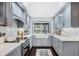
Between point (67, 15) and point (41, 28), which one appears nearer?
point (41, 28)

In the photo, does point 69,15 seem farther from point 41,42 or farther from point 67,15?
point 41,42

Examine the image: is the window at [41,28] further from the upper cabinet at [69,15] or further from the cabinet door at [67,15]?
the cabinet door at [67,15]

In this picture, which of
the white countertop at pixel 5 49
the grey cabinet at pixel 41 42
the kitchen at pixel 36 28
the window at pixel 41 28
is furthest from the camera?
the grey cabinet at pixel 41 42

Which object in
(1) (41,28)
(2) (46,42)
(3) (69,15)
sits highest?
(3) (69,15)

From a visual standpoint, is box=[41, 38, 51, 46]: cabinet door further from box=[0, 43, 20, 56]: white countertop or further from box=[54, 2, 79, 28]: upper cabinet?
box=[0, 43, 20, 56]: white countertop

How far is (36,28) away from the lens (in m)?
2.66

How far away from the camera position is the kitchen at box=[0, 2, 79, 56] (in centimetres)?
229

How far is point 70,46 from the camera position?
2.54m

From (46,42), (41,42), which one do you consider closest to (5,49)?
(41,42)

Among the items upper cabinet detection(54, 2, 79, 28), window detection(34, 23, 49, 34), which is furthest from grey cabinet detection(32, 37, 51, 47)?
upper cabinet detection(54, 2, 79, 28)

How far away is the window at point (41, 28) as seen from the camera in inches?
102

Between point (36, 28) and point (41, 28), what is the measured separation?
0.42 feet

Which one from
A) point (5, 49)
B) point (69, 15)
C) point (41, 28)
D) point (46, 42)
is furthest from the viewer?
point (46, 42)

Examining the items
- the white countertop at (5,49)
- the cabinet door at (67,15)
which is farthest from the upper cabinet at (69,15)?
the white countertop at (5,49)
